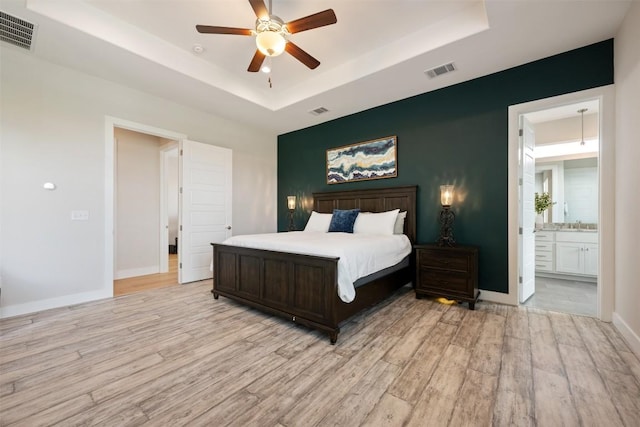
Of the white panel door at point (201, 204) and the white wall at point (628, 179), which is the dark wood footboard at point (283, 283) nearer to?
the white panel door at point (201, 204)

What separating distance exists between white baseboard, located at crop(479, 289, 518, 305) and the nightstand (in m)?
0.17

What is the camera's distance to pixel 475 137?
3.50 m

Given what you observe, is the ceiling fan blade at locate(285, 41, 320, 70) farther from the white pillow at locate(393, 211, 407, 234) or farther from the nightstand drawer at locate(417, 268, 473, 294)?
the nightstand drawer at locate(417, 268, 473, 294)

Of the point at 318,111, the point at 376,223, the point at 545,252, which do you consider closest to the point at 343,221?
the point at 376,223

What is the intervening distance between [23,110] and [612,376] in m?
6.06

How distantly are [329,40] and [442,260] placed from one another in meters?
3.04

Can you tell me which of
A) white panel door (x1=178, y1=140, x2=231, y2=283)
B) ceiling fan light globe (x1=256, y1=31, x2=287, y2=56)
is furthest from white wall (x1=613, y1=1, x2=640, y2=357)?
white panel door (x1=178, y1=140, x2=231, y2=283)

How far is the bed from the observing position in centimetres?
237

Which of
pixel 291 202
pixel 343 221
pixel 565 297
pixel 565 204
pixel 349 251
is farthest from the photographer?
pixel 291 202

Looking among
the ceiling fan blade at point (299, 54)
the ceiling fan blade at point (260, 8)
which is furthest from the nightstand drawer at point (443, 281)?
the ceiling fan blade at point (260, 8)

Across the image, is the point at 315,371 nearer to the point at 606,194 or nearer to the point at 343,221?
the point at 343,221

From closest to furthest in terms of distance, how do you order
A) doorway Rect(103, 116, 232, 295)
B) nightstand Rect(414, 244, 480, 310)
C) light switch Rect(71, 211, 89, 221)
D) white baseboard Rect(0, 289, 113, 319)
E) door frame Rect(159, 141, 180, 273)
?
white baseboard Rect(0, 289, 113, 319)
nightstand Rect(414, 244, 480, 310)
light switch Rect(71, 211, 89, 221)
doorway Rect(103, 116, 232, 295)
door frame Rect(159, 141, 180, 273)

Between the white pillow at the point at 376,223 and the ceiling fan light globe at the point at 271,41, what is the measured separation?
2.52 m

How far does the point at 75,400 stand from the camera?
5.23 feet
